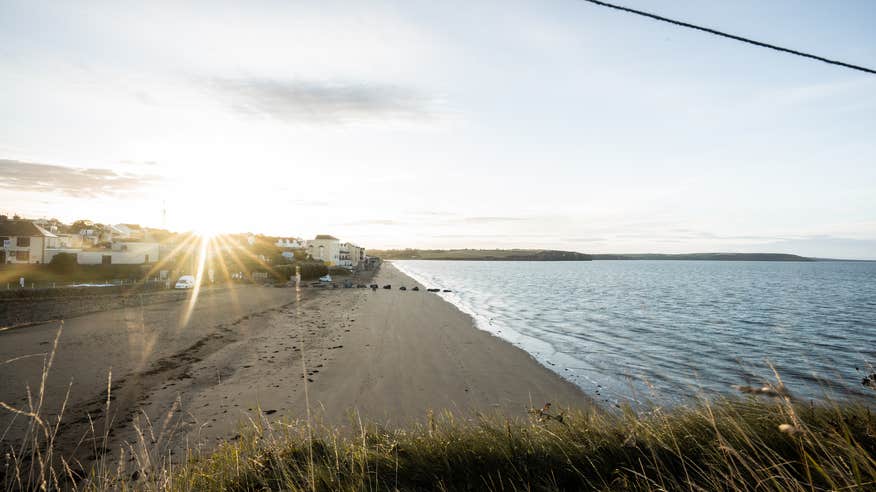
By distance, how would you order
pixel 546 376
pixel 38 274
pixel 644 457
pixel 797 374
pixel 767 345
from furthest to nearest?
pixel 38 274
pixel 767 345
pixel 797 374
pixel 546 376
pixel 644 457

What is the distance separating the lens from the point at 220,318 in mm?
25594

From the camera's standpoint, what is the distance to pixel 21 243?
48250 mm

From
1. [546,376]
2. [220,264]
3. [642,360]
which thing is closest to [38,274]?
[220,264]

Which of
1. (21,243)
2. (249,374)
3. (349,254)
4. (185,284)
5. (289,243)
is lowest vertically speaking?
(185,284)

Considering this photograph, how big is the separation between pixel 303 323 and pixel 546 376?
1581 cm

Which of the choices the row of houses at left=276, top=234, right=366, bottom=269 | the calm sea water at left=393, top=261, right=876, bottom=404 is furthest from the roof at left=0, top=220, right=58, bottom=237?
the calm sea water at left=393, top=261, right=876, bottom=404

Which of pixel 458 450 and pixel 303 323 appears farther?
pixel 303 323

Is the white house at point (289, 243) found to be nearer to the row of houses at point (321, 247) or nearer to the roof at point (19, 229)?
the row of houses at point (321, 247)

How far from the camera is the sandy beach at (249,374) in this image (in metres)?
9.76

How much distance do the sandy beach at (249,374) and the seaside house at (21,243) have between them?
35756mm

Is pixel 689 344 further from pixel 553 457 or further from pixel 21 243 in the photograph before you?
pixel 21 243

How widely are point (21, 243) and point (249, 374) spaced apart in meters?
54.0

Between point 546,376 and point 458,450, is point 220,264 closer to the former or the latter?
point 546,376

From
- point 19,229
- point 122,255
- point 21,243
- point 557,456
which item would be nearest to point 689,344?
point 557,456
